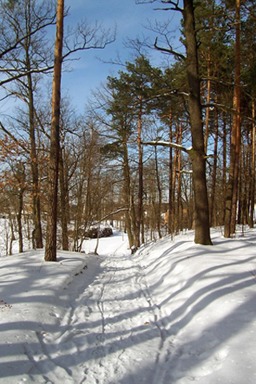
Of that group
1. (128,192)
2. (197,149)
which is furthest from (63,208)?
(197,149)

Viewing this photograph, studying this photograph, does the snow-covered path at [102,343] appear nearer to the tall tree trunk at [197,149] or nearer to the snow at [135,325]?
the snow at [135,325]

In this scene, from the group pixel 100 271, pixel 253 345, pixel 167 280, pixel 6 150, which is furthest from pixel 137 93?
pixel 253 345

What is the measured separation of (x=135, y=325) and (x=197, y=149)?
228 inches

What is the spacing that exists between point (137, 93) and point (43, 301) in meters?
10.7

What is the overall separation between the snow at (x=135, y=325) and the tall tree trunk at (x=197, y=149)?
5.19 ft

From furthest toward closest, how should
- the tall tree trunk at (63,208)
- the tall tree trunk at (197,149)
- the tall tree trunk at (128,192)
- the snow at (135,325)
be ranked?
1. the tall tree trunk at (128,192)
2. the tall tree trunk at (63,208)
3. the tall tree trunk at (197,149)
4. the snow at (135,325)

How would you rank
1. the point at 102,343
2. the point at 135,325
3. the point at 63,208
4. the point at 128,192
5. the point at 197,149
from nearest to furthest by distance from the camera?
the point at 102,343
the point at 135,325
the point at 197,149
the point at 63,208
the point at 128,192

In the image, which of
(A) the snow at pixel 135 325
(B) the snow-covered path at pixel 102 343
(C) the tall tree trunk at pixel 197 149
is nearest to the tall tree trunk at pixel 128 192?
(C) the tall tree trunk at pixel 197 149

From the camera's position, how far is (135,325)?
468cm

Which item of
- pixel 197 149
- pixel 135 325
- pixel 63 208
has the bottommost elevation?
pixel 135 325

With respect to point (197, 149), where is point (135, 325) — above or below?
below

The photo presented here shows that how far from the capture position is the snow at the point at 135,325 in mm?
3211

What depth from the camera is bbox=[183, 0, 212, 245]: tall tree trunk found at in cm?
904

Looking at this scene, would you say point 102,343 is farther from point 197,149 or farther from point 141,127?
point 141,127
